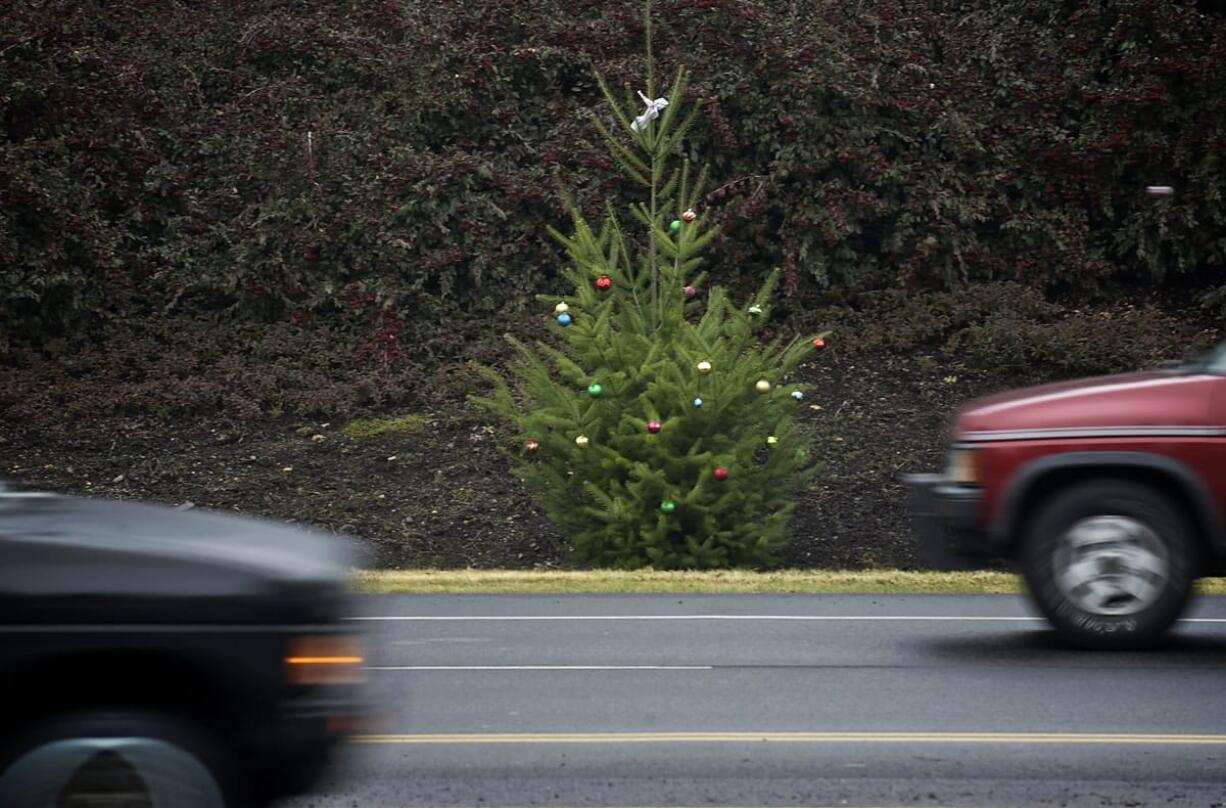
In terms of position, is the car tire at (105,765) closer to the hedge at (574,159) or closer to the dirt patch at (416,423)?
the dirt patch at (416,423)

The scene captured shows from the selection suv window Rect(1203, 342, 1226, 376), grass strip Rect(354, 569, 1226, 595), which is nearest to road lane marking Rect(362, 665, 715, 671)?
suv window Rect(1203, 342, 1226, 376)

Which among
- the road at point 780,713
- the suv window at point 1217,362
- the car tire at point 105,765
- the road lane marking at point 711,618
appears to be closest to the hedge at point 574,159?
the road lane marking at point 711,618

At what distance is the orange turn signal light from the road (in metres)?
0.41

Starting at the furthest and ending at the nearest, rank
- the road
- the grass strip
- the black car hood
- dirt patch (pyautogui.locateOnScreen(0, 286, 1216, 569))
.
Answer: dirt patch (pyautogui.locateOnScreen(0, 286, 1216, 569)), the grass strip, the road, the black car hood

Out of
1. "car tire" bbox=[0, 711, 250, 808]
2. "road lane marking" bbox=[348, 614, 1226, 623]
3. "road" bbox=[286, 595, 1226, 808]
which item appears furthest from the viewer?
"road lane marking" bbox=[348, 614, 1226, 623]

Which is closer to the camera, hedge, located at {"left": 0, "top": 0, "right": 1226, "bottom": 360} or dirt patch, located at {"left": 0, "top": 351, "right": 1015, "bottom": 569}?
dirt patch, located at {"left": 0, "top": 351, "right": 1015, "bottom": 569}

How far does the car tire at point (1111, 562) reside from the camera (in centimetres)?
989

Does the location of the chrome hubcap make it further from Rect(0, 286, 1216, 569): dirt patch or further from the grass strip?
Rect(0, 286, 1216, 569): dirt patch

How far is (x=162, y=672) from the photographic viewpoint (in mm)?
5230

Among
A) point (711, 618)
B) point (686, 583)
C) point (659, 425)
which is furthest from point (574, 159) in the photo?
point (711, 618)

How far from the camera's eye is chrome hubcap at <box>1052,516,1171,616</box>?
390 inches

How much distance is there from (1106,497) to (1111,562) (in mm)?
356

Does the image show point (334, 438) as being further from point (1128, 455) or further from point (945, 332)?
point (1128, 455)

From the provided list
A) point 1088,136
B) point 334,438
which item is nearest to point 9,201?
point 334,438
